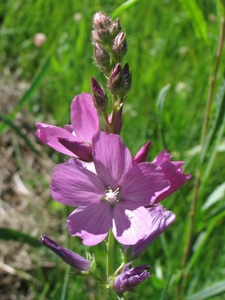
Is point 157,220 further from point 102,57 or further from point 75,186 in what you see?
point 102,57

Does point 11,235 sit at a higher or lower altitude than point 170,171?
higher

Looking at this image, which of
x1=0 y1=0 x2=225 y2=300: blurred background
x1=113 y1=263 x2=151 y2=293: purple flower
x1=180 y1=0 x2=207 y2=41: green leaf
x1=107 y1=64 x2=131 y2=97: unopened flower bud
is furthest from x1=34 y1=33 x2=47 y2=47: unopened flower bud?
x1=113 y1=263 x2=151 y2=293: purple flower

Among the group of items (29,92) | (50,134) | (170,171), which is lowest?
(170,171)

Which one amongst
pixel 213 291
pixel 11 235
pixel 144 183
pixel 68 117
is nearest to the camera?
pixel 144 183

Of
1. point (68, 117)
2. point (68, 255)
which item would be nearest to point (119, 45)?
point (68, 255)

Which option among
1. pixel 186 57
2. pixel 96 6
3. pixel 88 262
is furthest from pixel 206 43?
pixel 96 6

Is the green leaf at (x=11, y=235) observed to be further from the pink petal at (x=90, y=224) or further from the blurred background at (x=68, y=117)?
the pink petal at (x=90, y=224)

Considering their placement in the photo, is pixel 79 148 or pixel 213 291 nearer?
pixel 79 148
